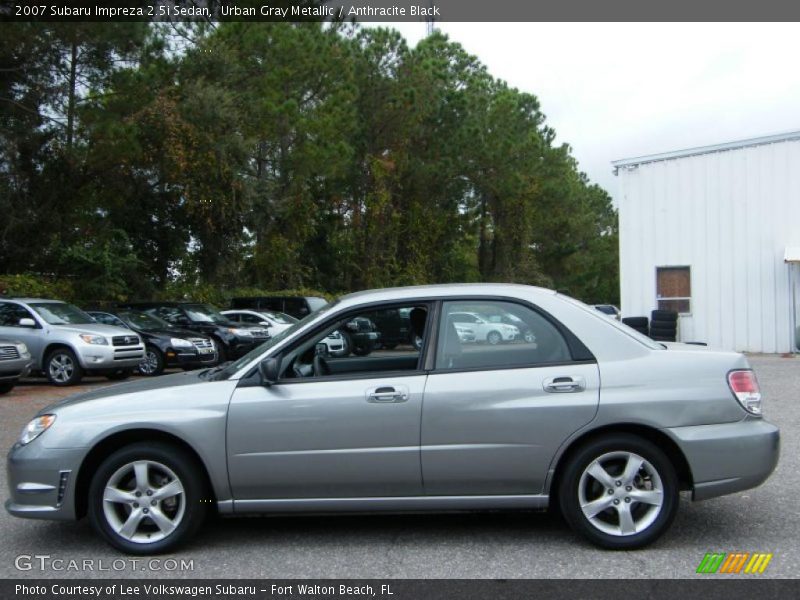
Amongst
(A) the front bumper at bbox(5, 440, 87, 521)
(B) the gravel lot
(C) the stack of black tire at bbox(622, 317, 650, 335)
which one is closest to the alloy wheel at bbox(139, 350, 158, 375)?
(B) the gravel lot

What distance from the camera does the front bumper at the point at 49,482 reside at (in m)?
5.02

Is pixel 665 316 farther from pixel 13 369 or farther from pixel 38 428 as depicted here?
pixel 38 428

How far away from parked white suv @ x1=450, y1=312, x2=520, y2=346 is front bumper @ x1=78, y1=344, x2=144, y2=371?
38.0ft

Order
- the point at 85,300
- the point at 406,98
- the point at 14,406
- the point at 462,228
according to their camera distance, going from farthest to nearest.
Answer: the point at 462,228, the point at 406,98, the point at 85,300, the point at 14,406

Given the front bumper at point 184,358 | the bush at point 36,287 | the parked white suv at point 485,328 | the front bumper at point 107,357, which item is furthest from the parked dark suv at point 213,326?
the parked white suv at point 485,328

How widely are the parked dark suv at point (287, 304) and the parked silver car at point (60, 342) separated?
839cm

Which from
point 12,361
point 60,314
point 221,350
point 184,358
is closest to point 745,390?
point 12,361

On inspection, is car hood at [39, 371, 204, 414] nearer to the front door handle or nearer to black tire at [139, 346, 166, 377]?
the front door handle

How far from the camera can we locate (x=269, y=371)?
4996 millimetres

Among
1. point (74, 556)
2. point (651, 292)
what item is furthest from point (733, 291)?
point (74, 556)

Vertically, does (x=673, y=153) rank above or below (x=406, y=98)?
below

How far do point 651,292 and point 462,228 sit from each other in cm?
2788

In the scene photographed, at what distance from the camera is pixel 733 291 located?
21.3 metres

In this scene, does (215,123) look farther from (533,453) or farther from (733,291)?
(533,453)
